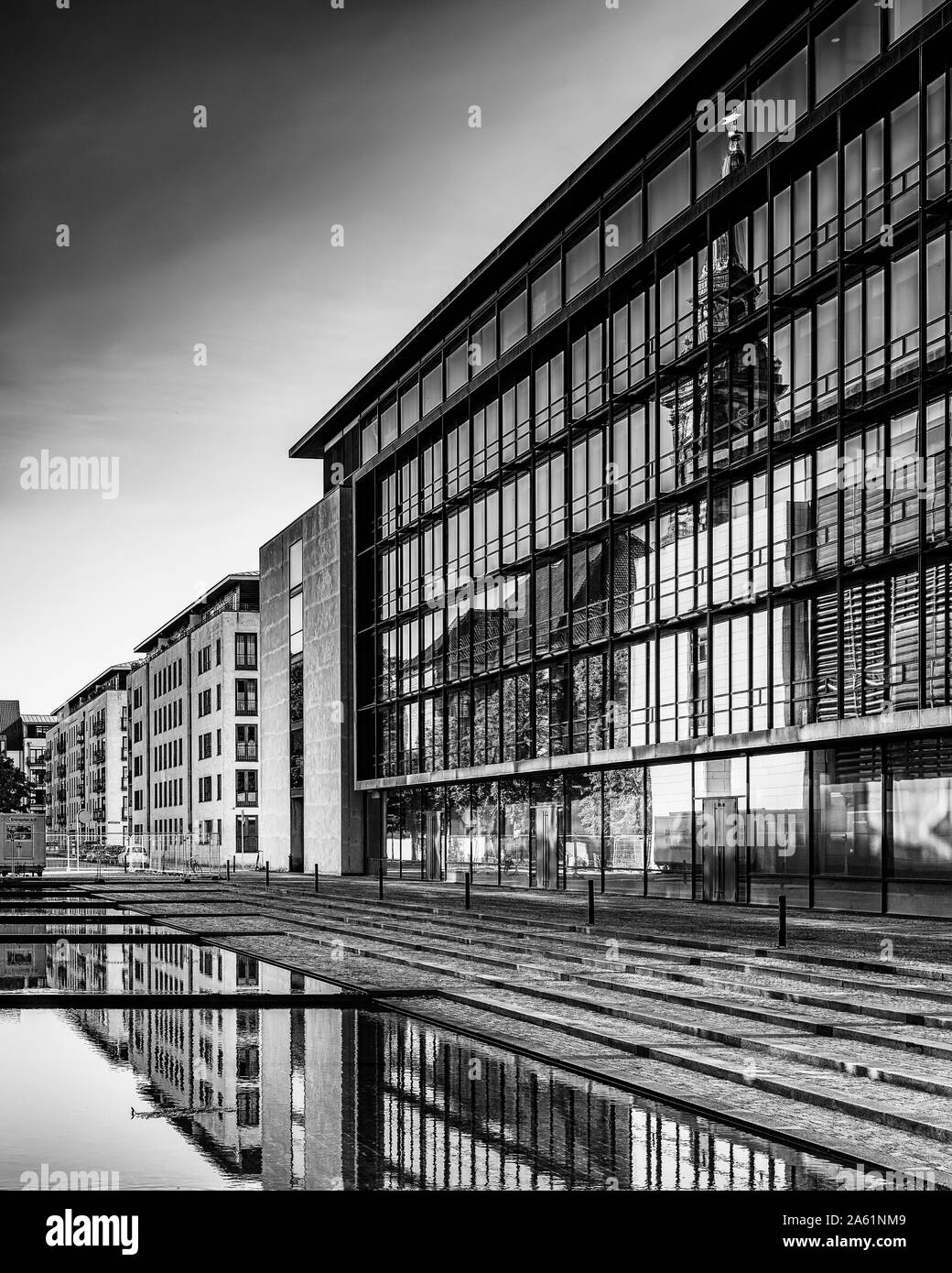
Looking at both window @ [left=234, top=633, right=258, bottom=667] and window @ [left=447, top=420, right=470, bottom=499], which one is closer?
window @ [left=447, top=420, right=470, bottom=499]

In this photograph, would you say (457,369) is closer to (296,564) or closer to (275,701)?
(296,564)

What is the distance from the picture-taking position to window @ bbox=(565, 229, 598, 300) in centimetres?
4519

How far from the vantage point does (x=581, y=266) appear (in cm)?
4603

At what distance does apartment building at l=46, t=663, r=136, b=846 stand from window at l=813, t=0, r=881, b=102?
114 metres

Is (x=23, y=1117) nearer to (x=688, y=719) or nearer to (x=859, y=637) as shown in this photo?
(x=859, y=637)

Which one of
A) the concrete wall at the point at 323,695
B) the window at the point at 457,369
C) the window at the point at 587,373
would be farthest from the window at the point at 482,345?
the concrete wall at the point at 323,695

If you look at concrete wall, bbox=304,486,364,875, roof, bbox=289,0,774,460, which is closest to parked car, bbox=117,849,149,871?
concrete wall, bbox=304,486,364,875

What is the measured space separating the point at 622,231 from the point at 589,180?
220 cm

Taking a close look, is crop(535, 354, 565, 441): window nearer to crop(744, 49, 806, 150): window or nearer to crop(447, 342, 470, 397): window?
crop(447, 342, 470, 397): window

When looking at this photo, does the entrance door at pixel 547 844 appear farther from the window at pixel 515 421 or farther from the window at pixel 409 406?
the window at pixel 409 406

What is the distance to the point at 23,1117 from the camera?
408 inches

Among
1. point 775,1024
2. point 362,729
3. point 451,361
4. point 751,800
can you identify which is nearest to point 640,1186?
point 775,1024

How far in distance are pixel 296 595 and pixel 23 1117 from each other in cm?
6494

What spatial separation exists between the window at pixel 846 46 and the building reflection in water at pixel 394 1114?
77.5ft
